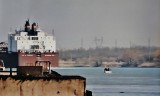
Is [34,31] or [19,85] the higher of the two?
[34,31]

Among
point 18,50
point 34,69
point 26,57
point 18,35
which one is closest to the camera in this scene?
point 34,69

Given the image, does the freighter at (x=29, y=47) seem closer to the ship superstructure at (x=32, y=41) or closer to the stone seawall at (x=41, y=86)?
the ship superstructure at (x=32, y=41)

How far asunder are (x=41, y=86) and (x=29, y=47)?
50.6 meters

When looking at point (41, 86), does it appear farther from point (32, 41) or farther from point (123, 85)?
point (32, 41)

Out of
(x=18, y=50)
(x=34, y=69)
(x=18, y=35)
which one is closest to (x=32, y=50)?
(x=18, y=50)

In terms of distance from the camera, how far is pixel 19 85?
4.45 m

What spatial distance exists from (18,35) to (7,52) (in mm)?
2626

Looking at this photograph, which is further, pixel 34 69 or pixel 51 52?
pixel 51 52

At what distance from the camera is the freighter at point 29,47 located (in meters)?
52.0

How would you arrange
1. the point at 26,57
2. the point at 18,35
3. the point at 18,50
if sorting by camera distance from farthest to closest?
the point at 18,35 → the point at 18,50 → the point at 26,57

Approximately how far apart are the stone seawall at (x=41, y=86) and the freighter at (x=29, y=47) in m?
45.8

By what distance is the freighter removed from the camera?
171 ft

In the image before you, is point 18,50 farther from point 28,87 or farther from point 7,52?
point 28,87

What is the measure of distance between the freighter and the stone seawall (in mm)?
45782
